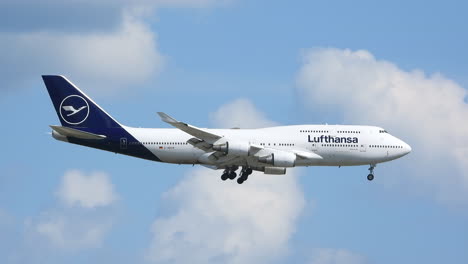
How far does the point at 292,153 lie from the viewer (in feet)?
432

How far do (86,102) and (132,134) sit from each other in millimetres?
6101

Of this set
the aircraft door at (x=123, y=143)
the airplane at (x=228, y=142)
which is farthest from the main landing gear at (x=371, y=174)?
the aircraft door at (x=123, y=143)

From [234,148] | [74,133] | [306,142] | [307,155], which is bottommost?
[74,133]

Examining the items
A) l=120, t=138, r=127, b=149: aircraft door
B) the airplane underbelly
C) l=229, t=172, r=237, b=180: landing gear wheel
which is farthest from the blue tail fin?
l=229, t=172, r=237, b=180: landing gear wheel

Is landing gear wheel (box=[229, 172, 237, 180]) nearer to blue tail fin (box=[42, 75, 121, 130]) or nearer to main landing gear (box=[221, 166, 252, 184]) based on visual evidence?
main landing gear (box=[221, 166, 252, 184])

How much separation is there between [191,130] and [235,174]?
29.8 feet

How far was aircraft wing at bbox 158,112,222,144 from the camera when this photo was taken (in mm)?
124125

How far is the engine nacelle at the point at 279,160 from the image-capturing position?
130 m

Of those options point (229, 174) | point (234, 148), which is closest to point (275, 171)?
point (229, 174)

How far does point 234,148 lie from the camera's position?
128625 millimetres

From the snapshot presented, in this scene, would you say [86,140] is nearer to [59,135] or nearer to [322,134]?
[59,135]

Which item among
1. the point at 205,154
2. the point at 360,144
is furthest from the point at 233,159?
the point at 360,144

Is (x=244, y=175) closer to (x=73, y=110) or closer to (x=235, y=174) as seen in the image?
(x=235, y=174)

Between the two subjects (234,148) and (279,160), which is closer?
(234,148)
